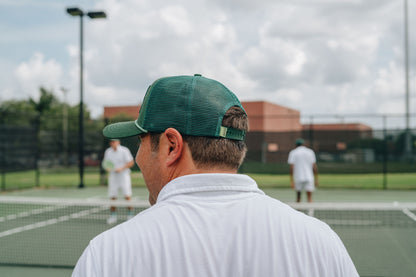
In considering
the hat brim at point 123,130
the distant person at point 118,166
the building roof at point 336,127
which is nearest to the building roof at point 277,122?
the building roof at point 336,127

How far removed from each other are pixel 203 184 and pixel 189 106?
0.21 meters

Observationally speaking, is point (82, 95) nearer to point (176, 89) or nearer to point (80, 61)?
point (80, 61)

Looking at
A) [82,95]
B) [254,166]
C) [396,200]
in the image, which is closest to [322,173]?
[254,166]

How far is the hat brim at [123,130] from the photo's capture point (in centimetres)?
118

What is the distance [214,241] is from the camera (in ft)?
Answer: 3.07

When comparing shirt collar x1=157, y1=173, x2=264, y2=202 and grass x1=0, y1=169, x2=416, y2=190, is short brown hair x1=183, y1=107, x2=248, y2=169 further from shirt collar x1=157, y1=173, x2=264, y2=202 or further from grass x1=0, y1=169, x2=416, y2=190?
grass x1=0, y1=169, x2=416, y2=190

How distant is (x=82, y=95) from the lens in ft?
52.3

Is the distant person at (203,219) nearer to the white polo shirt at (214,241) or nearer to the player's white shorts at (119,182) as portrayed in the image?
the white polo shirt at (214,241)

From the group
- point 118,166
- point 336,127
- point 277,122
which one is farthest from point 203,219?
point 277,122

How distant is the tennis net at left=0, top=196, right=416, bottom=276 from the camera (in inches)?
217

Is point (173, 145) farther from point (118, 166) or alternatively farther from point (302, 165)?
point (302, 165)

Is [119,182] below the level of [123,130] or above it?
below

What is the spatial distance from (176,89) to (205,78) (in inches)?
3.5

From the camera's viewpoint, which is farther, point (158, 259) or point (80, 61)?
point (80, 61)
